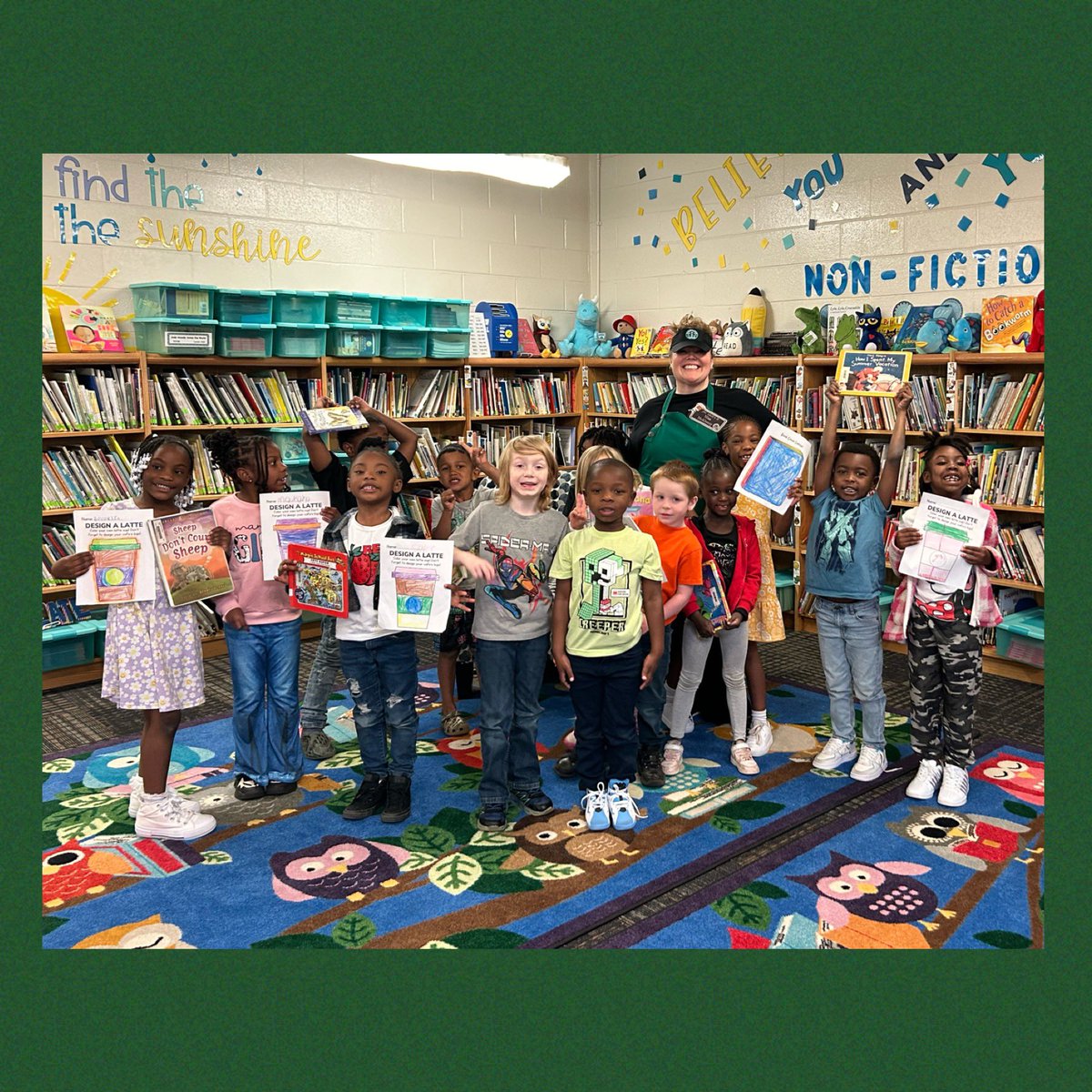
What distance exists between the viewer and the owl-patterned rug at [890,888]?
106 inches

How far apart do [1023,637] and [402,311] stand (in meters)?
4.04

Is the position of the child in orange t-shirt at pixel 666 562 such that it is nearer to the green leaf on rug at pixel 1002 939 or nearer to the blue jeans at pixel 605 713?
the blue jeans at pixel 605 713

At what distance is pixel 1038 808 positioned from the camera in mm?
3484

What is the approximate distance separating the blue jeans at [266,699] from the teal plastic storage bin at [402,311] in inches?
123

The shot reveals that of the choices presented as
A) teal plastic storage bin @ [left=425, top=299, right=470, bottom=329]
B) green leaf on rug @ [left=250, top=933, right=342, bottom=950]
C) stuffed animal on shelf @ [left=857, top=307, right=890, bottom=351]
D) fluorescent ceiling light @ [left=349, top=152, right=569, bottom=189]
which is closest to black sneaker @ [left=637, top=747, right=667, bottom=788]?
green leaf on rug @ [left=250, top=933, right=342, bottom=950]

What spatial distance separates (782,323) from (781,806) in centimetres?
388

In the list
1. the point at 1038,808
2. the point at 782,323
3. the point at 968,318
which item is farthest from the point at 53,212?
the point at 1038,808

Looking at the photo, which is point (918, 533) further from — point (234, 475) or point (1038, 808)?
point (234, 475)

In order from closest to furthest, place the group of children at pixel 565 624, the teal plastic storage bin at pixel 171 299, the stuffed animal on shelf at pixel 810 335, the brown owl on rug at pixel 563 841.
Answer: the brown owl on rug at pixel 563 841, the group of children at pixel 565 624, the teal plastic storage bin at pixel 171 299, the stuffed animal on shelf at pixel 810 335

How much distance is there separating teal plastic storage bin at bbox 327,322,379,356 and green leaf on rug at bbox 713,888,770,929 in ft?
13.6

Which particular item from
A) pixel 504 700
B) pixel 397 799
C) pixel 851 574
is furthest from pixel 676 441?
pixel 397 799

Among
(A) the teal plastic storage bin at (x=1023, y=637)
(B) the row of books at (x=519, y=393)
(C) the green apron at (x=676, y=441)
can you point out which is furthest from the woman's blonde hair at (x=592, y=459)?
(B) the row of books at (x=519, y=393)

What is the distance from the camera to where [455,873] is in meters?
3.01

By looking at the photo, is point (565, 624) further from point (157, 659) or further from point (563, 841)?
point (157, 659)
